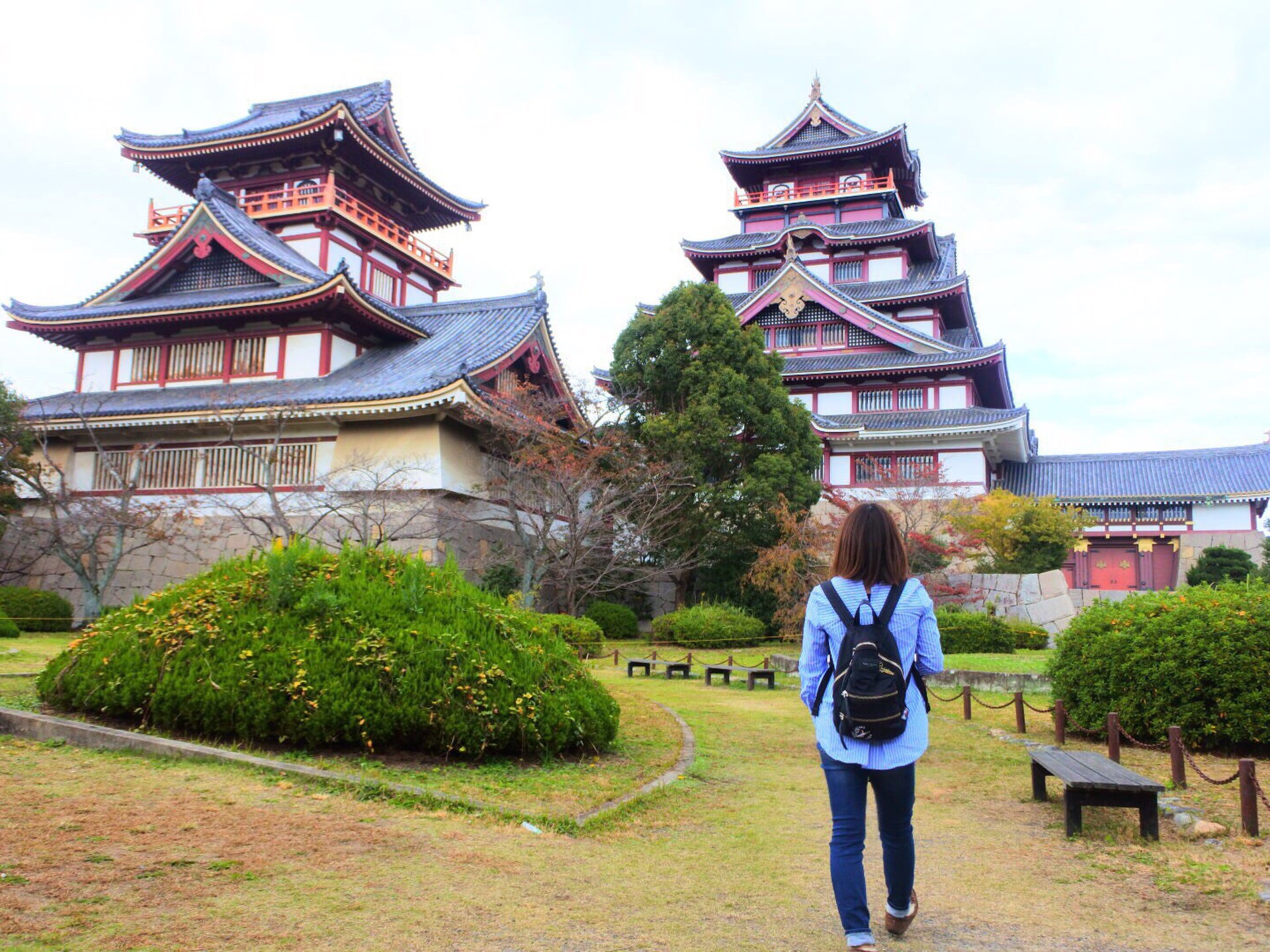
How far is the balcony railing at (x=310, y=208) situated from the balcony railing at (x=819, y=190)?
16.3 meters

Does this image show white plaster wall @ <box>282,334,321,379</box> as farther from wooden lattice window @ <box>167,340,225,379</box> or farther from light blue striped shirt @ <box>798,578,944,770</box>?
light blue striped shirt @ <box>798,578,944,770</box>

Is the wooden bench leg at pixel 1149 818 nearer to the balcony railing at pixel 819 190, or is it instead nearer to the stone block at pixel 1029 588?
the stone block at pixel 1029 588

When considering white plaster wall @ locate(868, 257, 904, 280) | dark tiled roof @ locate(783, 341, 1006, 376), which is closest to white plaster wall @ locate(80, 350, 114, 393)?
dark tiled roof @ locate(783, 341, 1006, 376)

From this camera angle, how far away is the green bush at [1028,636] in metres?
20.3

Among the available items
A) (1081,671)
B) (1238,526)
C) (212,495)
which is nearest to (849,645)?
(1081,671)

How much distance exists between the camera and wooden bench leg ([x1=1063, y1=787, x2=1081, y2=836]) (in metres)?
5.86

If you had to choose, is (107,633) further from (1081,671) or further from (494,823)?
(1081,671)

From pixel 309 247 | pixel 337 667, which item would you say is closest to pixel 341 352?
pixel 309 247

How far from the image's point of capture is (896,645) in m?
3.96

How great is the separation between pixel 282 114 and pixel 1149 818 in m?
31.8

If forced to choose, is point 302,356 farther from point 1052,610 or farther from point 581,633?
point 1052,610

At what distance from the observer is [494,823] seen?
5504 millimetres

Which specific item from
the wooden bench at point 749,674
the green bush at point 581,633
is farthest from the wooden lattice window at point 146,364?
the wooden bench at point 749,674

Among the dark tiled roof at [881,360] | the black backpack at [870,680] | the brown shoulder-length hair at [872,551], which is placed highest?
the dark tiled roof at [881,360]
